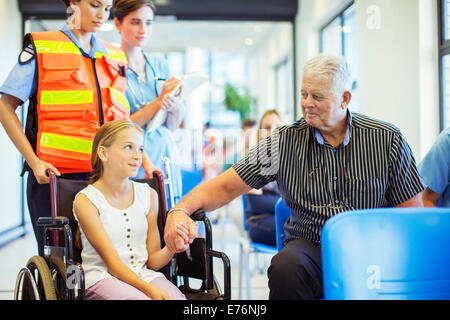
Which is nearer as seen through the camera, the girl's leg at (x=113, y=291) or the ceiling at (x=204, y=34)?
the girl's leg at (x=113, y=291)

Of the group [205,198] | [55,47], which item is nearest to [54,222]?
[205,198]

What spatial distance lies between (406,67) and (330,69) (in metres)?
1.35

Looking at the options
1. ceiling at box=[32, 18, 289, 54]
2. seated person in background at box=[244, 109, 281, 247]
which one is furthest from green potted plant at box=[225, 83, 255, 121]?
seated person in background at box=[244, 109, 281, 247]

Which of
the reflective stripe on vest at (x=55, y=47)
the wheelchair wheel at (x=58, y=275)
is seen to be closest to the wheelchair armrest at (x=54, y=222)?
the wheelchair wheel at (x=58, y=275)

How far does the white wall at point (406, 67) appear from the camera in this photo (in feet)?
8.22

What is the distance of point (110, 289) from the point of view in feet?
4.58

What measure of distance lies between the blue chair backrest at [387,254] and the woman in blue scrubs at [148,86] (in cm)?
124

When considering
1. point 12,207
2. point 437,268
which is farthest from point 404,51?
point 12,207

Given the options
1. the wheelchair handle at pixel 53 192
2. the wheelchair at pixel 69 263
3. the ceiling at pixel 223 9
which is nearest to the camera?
the wheelchair at pixel 69 263

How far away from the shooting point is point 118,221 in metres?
1.57

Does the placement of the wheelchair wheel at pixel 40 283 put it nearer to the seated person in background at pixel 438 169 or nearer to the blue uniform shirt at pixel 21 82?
the blue uniform shirt at pixel 21 82

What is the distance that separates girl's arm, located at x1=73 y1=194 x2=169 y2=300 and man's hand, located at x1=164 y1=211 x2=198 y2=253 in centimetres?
15

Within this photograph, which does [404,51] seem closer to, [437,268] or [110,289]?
[437,268]
